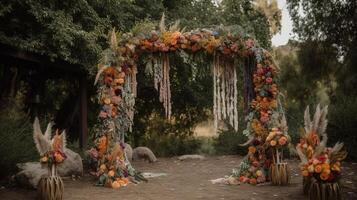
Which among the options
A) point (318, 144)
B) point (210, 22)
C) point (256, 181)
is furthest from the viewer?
point (210, 22)

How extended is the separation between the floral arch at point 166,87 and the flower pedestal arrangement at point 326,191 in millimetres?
2783

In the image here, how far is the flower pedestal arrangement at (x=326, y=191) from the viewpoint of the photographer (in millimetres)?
5691

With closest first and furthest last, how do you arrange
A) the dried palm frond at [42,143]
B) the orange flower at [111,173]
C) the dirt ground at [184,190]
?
the dried palm frond at [42,143] → the dirt ground at [184,190] → the orange flower at [111,173]

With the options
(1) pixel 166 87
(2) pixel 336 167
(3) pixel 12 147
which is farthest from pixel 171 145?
(2) pixel 336 167

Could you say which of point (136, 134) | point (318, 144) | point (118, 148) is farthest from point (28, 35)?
point (136, 134)

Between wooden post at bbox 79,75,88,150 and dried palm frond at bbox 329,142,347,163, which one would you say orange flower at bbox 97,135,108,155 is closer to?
wooden post at bbox 79,75,88,150

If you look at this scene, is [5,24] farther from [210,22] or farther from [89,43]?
[210,22]

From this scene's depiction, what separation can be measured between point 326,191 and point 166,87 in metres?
4.51

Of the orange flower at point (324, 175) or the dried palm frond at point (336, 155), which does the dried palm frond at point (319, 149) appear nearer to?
the dried palm frond at point (336, 155)

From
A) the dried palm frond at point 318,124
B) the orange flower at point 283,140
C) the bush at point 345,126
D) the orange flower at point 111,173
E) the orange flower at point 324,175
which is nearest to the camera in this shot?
the orange flower at point 324,175

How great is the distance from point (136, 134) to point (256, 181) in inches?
406

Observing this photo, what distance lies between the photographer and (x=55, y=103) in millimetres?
17703

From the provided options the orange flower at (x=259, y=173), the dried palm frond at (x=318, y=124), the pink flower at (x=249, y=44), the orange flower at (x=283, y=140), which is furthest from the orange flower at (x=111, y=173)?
the dried palm frond at (x=318, y=124)

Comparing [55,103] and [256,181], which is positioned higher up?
[55,103]
